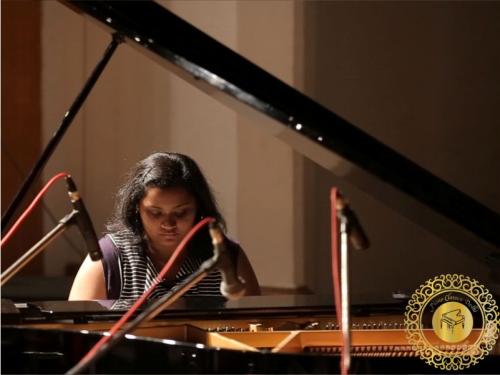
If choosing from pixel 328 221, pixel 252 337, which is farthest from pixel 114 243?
pixel 328 221

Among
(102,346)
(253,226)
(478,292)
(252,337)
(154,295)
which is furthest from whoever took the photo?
(253,226)

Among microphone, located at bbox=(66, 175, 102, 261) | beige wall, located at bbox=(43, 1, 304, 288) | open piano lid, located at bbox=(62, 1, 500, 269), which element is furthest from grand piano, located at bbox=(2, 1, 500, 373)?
beige wall, located at bbox=(43, 1, 304, 288)

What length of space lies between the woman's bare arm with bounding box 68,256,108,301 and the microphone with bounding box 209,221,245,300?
1.04 metres

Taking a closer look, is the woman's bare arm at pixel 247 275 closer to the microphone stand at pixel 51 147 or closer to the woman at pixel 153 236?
the woman at pixel 153 236

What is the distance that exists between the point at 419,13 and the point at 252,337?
2555 millimetres

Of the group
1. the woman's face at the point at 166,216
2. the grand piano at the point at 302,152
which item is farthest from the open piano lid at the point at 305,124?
the woman's face at the point at 166,216

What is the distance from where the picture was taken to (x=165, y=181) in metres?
2.53

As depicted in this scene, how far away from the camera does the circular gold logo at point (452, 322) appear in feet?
6.09

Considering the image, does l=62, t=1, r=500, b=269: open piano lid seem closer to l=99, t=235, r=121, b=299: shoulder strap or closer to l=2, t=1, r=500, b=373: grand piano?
l=2, t=1, r=500, b=373: grand piano

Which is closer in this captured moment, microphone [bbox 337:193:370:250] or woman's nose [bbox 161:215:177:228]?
microphone [bbox 337:193:370:250]

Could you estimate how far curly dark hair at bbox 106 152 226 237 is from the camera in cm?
255

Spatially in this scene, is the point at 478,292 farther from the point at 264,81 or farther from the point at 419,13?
the point at 419,13

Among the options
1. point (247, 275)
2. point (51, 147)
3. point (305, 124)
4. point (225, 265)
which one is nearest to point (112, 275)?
point (247, 275)

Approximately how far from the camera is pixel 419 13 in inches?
165
